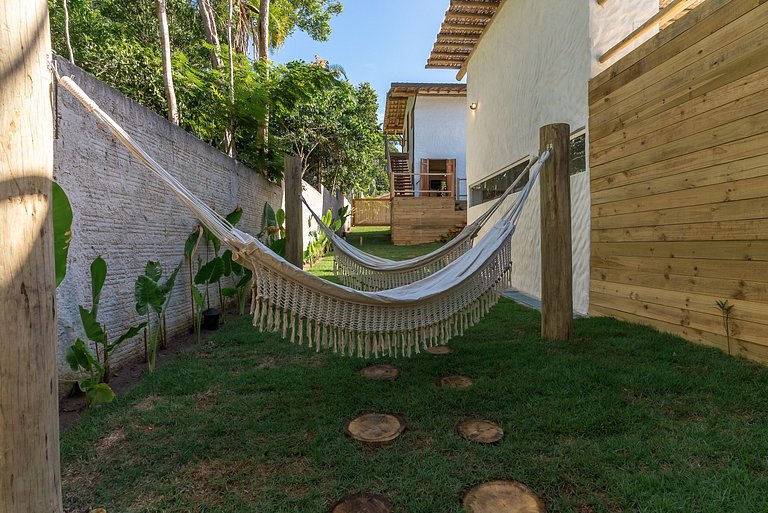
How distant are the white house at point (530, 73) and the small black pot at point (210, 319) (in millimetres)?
3234

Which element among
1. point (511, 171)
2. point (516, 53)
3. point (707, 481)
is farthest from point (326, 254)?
point (707, 481)

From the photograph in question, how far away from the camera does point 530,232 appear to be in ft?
15.6

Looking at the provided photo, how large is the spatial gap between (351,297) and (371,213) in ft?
47.0

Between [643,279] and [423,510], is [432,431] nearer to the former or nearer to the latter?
[423,510]

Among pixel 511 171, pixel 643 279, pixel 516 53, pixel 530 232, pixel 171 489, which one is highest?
pixel 516 53

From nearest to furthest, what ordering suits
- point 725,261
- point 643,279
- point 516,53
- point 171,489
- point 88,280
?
point 171,489
point 88,280
point 725,261
point 643,279
point 516,53

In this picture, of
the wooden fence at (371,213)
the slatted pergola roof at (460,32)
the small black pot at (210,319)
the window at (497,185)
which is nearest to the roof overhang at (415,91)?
the wooden fence at (371,213)

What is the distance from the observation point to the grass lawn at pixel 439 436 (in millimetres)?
1269

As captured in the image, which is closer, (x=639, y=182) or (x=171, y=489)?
(x=171, y=489)

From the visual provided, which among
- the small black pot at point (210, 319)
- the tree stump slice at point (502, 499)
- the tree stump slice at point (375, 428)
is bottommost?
the tree stump slice at point (502, 499)

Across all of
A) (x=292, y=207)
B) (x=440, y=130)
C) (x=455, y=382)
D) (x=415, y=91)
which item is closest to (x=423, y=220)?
(x=440, y=130)

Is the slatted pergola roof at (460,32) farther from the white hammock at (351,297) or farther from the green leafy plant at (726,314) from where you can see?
the green leafy plant at (726,314)

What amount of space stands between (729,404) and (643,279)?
1.32m

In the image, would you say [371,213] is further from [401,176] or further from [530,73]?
[530,73]
